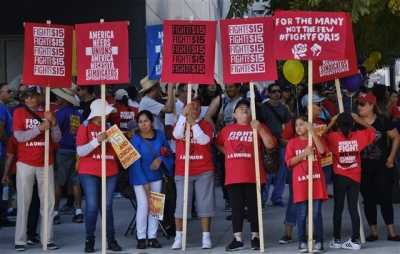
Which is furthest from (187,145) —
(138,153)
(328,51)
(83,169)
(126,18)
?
(126,18)

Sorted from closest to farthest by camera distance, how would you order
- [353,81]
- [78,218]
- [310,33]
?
1. [310,33]
2. [353,81]
3. [78,218]

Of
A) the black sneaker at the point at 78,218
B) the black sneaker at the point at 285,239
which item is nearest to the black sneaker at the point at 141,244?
the black sneaker at the point at 285,239

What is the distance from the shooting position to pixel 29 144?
10719 millimetres

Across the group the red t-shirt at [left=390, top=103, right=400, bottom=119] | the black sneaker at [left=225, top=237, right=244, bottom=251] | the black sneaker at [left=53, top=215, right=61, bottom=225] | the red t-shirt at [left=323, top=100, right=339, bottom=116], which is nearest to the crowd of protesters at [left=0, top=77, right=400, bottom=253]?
the black sneaker at [left=225, top=237, right=244, bottom=251]

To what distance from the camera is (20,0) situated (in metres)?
17.7

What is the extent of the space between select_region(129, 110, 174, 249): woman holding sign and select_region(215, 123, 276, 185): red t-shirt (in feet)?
2.78

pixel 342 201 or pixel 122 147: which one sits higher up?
pixel 122 147

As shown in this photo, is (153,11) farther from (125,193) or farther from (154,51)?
(125,193)

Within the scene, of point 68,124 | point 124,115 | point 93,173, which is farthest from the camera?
point 124,115

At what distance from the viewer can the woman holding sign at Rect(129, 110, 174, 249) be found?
420 inches

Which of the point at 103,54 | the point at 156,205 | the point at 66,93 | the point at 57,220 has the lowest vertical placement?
the point at 57,220

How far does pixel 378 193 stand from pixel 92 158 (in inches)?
145

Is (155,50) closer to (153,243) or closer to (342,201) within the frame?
(153,243)

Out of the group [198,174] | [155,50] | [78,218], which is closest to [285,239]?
[198,174]
